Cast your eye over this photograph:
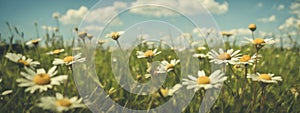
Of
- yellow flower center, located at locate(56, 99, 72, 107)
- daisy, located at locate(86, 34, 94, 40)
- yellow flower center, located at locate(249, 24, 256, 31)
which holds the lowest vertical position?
yellow flower center, located at locate(56, 99, 72, 107)

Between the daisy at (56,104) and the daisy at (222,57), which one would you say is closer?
the daisy at (56,104)

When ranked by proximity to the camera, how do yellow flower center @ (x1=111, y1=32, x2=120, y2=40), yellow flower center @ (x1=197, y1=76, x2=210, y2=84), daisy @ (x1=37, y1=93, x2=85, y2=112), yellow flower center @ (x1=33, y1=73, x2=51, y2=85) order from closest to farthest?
daisy @ (x1=37, y1=93, x2=85, y2=112) < yellow flower center @ (x1=33, y1=73, x2=51, y2=85) < yellow flower center @ (x1=197, y1=76, x2=210, y2=84) < yellow flower center @ (x1=111, y1=32, x2=120, y2=40)

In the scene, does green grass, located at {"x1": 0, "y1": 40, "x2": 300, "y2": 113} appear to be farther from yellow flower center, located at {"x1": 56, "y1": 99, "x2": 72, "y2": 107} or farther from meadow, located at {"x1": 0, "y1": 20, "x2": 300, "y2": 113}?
yellow flower center, located at {"x1": 56, "y1": 99, "x2": 72, "y2": 107}

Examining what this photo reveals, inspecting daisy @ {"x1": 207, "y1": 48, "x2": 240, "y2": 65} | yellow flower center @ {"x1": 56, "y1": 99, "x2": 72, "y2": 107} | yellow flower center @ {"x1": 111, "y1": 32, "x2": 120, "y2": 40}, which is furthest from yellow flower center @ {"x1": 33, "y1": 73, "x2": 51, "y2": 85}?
daisy @ {"x1": 207, "y1": 48, "x2": 240, "y2": 65}

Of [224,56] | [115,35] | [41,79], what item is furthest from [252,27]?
[41,79]

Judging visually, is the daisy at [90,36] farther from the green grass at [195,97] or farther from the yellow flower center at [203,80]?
the yellow flower center at [203,80]

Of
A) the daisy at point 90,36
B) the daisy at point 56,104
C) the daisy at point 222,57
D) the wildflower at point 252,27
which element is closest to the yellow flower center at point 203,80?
the daisy at point 222,57

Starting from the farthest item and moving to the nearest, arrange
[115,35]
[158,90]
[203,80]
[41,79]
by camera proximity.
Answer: [115,35], [158,90], [203,80], [41,79]

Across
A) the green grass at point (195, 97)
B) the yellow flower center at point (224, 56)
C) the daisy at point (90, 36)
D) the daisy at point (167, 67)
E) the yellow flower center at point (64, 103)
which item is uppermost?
the daisy at point (90, 36)

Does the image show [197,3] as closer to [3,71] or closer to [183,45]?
[183,45]

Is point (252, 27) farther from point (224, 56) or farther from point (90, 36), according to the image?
point (90, 36)

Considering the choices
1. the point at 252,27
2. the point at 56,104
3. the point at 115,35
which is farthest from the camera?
the point at 252,27
